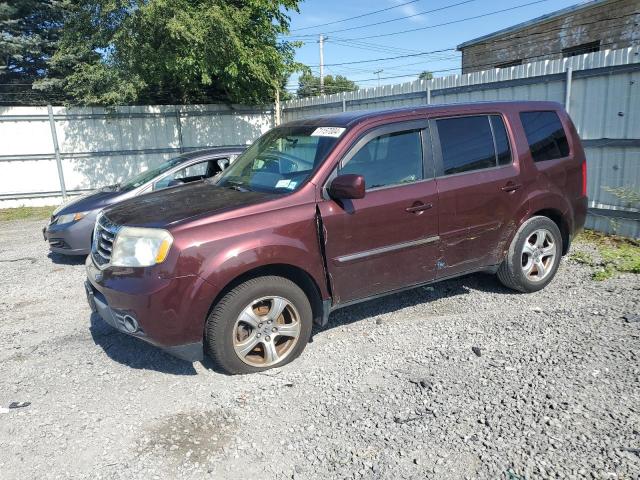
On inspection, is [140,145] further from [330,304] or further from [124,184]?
[330,304]

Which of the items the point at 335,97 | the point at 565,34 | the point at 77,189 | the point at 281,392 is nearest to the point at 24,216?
the point at 77,189

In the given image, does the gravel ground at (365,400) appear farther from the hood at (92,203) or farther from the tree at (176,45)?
the tree at (176,45)

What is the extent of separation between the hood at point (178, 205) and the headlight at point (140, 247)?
0.07m

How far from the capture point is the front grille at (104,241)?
12.0 feet

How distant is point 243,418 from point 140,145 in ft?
39.9

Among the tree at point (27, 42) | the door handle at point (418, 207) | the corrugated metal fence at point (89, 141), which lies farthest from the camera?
the tree at point (27, 42)

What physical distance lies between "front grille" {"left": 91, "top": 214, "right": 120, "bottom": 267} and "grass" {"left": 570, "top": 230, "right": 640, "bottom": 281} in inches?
191

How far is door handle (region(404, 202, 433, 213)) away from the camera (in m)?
4.04

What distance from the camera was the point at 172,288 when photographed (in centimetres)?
326

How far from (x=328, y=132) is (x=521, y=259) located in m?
2.32

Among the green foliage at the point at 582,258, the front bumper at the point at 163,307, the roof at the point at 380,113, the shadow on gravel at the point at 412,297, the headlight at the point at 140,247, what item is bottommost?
the shadow on gravel at the point at 412,297

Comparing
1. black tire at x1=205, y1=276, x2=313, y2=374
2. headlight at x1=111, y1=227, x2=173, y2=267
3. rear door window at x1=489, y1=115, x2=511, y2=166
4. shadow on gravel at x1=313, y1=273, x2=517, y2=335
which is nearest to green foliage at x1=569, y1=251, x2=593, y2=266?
shadow on gravel at x1=313, y1=273, x2=517, y2=335

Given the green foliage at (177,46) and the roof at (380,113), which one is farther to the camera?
the green foliage at (177,46)

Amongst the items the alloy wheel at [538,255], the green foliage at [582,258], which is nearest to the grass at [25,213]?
the alloy wheel at [538,255]
